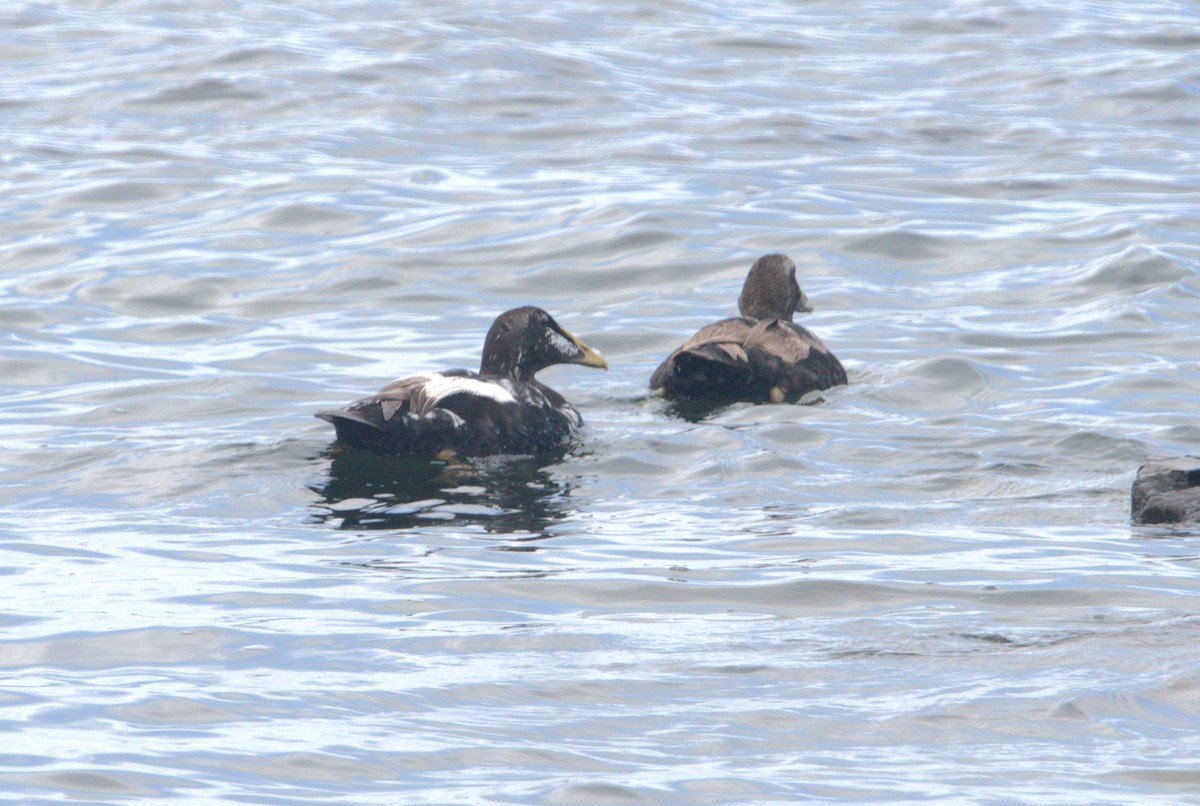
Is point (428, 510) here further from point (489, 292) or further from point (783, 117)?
point (783, 117)

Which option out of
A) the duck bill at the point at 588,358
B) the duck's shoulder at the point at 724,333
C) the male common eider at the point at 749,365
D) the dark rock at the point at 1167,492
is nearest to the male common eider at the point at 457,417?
the duck bill at the point at 588,358

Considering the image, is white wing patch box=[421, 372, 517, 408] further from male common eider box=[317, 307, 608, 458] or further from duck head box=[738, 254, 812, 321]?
duck head box=[738, 254, 812, 321]

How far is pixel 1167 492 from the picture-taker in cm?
792

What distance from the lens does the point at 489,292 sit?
14672 mm

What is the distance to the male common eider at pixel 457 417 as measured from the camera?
30.6 ft

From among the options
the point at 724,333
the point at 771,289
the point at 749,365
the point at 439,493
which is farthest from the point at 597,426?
the point at 771,289

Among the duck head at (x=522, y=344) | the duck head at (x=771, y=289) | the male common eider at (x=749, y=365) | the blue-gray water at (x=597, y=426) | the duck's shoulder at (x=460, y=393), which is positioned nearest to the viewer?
the blue-gray water at (x=597, y=426)

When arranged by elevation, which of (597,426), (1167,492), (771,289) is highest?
(771,289)

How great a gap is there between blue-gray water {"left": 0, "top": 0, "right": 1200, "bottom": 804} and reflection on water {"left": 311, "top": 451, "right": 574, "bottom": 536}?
41 mm

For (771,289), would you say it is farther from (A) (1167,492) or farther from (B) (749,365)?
(A) (1167,492)

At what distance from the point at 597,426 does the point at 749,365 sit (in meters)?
1.00

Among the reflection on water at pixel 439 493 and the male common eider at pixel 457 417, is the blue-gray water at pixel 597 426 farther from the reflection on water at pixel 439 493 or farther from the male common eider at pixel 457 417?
the male common eider at pixel 457 417

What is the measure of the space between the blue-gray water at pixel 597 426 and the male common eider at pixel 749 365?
0.26 meters

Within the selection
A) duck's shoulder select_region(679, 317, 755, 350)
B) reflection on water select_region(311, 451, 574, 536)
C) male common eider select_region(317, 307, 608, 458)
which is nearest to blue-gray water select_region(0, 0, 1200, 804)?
reflection on water select_region(311, 451, 574, 536)
